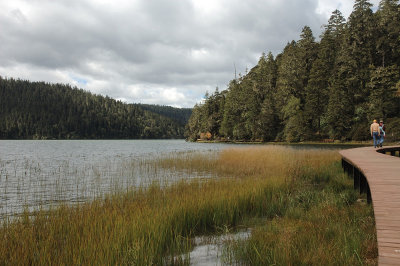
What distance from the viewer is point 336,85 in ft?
159

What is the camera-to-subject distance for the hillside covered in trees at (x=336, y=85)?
43.2 meters

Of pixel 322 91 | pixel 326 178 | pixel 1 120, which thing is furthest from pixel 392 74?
pixel 1 120

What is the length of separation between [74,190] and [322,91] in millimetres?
54867

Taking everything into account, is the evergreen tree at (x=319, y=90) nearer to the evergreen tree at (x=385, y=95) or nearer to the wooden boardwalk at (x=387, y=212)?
the evergreen tree at (x=385, y=95)

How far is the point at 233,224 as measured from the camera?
20.8ft

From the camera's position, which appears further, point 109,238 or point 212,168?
point 212,168

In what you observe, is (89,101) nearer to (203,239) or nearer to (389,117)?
(389,117)

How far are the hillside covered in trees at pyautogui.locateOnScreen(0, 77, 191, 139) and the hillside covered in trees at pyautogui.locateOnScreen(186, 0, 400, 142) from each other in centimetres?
11785

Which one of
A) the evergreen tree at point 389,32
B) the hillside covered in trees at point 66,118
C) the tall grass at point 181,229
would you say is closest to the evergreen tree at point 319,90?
the evergreen tree at point 389,32

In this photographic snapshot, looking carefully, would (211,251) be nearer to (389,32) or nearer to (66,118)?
(389,32)

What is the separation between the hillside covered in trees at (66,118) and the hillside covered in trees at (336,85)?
387 feet

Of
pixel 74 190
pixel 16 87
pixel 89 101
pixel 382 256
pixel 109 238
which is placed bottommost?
pixel 74 190

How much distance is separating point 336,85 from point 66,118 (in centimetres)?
16371

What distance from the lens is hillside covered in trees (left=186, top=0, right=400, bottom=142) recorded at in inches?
1699
